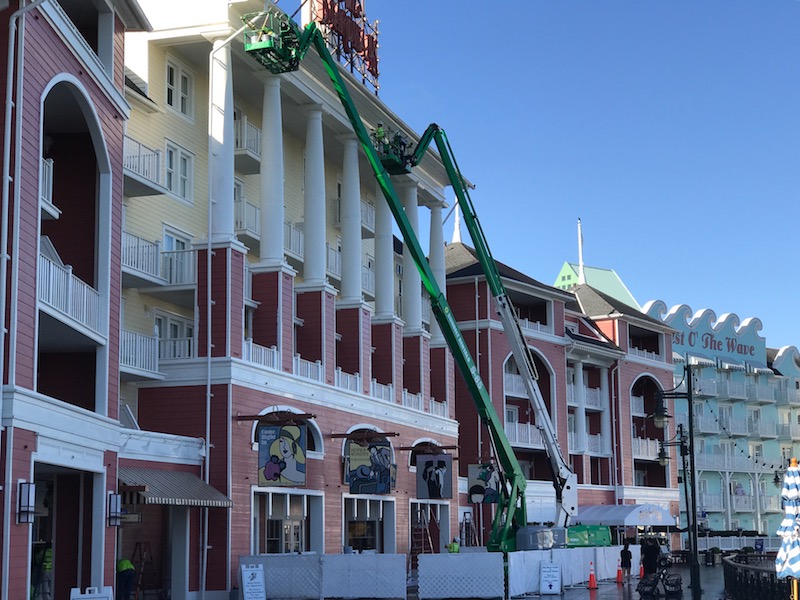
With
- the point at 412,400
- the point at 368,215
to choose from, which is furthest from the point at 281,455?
the point at 368,215

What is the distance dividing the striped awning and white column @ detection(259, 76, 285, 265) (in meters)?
8.71

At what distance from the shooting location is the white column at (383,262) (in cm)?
5156

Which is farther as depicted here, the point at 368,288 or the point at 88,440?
the point at 368,288

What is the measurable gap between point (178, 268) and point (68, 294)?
554 inches

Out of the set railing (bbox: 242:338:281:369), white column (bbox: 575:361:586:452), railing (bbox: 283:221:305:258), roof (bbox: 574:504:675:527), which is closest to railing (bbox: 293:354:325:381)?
railing (bbox: 242:338:281:369)

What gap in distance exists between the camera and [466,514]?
58938 millimetres

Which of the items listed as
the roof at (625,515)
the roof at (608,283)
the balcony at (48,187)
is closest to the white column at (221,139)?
the balcony at (48,187)

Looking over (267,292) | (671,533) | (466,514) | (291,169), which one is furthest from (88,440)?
(671,533)

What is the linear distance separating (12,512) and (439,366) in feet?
121

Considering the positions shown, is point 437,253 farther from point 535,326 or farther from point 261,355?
point 261,355

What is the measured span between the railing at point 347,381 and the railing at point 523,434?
18735mm

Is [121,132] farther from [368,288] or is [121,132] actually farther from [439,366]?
[439,366]

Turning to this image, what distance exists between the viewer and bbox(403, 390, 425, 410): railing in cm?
5153

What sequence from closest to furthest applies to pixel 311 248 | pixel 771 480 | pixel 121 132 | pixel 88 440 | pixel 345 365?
pixel 88 440 → pixel 121 132 → pixel 311 248 → pixel 345 365 → pixel 771 480
